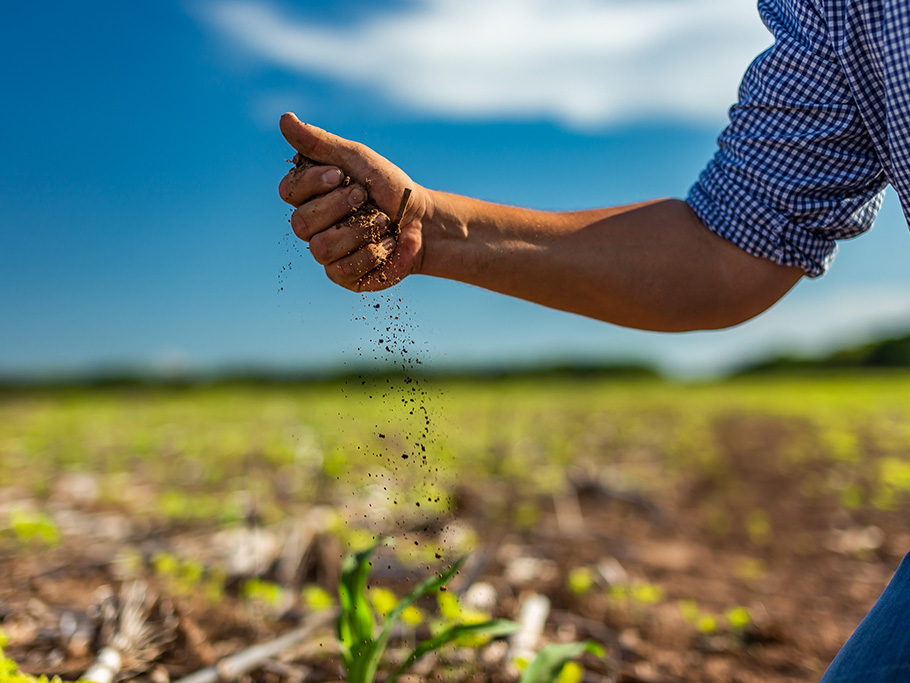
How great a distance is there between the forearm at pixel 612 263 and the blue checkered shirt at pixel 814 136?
77 millimetres

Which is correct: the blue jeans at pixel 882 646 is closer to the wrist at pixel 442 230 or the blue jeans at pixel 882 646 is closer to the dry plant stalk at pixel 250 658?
the wrist at pixel 442 230

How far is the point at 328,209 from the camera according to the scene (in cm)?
138

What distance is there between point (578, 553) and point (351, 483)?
137cm

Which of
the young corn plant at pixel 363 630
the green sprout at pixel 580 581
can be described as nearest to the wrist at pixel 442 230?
the young corn plant at pixel 363 630

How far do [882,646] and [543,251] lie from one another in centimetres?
102

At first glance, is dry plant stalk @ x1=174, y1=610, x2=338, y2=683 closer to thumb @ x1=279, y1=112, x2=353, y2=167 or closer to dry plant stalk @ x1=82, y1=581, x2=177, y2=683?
dry plant stalk @ x1=82, y1=581, x2=177, y2=683

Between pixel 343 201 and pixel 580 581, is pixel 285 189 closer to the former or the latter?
pixel 343 201

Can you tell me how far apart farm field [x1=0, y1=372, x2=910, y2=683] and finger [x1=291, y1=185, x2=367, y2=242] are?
36cm

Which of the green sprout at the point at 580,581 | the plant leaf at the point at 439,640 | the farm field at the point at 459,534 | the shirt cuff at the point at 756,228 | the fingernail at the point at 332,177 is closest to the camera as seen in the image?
the fingernail at the point at 332,177

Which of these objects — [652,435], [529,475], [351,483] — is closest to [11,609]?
[351,483]

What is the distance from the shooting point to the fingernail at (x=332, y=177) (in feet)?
4.49

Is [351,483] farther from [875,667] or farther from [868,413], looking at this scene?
[868,413]

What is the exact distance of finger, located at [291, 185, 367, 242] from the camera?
1375mm

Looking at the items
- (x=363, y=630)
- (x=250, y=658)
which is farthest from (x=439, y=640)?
(x=250, y=658)
